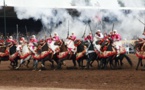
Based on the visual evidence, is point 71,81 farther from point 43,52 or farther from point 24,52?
point 24,52

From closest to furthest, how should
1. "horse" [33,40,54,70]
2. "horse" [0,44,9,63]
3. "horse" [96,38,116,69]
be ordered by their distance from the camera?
"horse" [96,38,116,69]
"horse" [33,40,54,70]
"horse" [0,44,9,63]

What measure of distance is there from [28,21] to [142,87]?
4026cm

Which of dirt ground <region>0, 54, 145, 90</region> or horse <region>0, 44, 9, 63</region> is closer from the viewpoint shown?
dirt ground <region>0, 54, 145, 90</region>

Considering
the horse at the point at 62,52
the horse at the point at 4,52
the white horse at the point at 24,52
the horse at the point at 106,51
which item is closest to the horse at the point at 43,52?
the horse at the point at 62,52

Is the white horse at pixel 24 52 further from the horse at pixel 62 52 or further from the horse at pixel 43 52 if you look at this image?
the horse at pixel 62 52

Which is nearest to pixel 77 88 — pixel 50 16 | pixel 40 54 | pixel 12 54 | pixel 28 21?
pixel 40 54

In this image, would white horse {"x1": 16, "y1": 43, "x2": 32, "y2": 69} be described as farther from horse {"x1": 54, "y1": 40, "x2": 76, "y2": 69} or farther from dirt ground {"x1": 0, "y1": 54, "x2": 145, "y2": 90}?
dirt ground {"x1": 0, "y1": 54, "x2": 145, "y2": 90}

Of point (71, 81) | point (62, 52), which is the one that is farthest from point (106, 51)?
point (71, 81)

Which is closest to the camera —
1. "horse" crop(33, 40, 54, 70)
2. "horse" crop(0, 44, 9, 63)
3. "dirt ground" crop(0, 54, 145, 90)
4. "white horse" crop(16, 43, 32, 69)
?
"dirt ground" crop(0, 54, 145, 90)

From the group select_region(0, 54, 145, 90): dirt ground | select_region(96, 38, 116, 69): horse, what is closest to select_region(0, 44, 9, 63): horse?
select_region(0, 54, 145, 90): dirt ground

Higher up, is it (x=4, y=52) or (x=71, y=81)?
(x=4, y=52)

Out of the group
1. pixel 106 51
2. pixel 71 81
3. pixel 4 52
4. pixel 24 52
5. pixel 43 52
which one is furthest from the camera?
pixel 4 52

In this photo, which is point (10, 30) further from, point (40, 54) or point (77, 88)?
point (77, 88)

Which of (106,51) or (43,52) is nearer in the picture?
(106,51)
